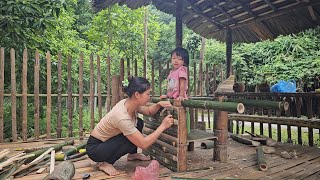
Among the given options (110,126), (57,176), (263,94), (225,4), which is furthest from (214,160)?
(225,4)

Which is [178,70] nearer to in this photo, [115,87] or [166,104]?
[166,104]

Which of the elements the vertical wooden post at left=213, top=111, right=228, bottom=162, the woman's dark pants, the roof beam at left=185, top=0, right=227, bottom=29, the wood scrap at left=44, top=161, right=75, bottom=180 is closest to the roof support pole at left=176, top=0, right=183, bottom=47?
the roof beam at left=185, top=0, right=227, bottom=29

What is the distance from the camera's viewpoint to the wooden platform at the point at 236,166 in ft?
9.64

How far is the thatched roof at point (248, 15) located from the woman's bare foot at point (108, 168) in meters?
2.89

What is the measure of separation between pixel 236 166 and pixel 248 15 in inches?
141

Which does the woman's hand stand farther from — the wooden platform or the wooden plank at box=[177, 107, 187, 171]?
the wooden platform

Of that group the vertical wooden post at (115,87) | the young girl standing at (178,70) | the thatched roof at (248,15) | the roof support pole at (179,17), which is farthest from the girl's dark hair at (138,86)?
the roof support pole at (179,17)

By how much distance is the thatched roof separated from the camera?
4.90m

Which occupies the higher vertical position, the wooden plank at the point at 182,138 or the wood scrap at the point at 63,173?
the wooden plank at the point at 182,138

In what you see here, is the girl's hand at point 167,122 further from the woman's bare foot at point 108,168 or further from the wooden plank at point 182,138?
the woman's bare foot at point 108,168

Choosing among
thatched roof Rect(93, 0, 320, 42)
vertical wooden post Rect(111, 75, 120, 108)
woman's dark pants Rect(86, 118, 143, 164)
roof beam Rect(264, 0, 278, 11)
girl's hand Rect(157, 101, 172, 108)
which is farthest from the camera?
vertical wooden post Rect(111, 75, 120, 108)

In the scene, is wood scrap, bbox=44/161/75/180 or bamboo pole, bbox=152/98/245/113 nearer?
bamboo pole, bbox=152/98/245/113

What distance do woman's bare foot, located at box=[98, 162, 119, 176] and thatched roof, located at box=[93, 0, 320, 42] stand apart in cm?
289

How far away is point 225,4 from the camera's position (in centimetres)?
528
